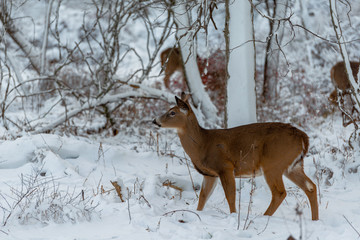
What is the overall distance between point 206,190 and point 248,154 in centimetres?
58

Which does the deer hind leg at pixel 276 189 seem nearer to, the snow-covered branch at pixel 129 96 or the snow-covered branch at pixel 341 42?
the snow-covered branch at pixel 341 42

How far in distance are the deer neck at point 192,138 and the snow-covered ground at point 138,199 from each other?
58 centimetres

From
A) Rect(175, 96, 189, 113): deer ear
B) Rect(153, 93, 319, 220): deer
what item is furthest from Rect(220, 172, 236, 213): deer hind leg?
Rect(175, 96, 189, 113): deer ear

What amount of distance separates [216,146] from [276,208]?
2.74 ft

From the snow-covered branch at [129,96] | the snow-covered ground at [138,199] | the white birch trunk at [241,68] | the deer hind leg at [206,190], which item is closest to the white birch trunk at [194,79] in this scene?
the snow-covered branch at [129,96]

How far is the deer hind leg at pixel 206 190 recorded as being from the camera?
14.6 feet

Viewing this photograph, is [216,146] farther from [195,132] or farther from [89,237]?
[89,237]

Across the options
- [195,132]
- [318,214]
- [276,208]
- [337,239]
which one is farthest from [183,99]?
[337,239]

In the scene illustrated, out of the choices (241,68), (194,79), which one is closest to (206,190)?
(241,68)

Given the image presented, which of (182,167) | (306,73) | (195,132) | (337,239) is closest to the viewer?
(337,239)

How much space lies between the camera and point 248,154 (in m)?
4.30

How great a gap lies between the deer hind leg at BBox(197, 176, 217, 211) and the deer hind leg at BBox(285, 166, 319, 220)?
2.50 ft

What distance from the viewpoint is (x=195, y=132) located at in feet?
15.0

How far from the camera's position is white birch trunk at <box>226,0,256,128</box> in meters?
5.18
